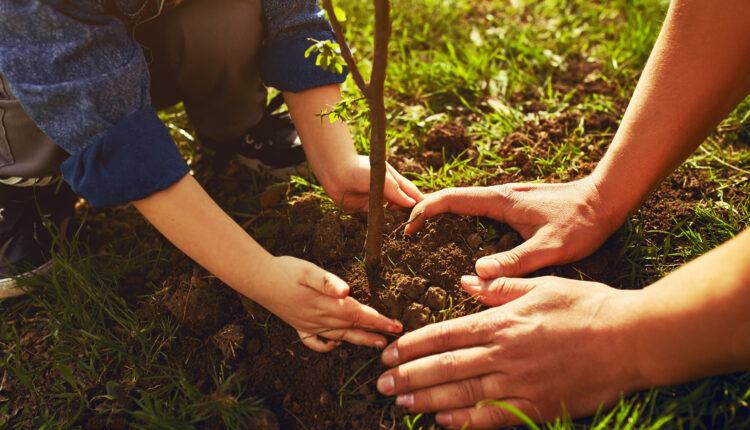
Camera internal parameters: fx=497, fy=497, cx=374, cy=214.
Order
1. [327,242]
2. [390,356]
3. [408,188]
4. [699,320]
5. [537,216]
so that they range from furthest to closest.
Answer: [408,188] < [327,242] < [537,216] < [390,356] < [699,320]

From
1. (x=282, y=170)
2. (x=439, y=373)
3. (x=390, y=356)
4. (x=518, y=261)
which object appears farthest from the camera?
(x=282, y=170)

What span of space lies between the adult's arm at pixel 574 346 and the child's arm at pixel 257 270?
6.8 inches

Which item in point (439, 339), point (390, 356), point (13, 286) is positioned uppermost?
point (439, 339)

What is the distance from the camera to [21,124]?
6.29ft

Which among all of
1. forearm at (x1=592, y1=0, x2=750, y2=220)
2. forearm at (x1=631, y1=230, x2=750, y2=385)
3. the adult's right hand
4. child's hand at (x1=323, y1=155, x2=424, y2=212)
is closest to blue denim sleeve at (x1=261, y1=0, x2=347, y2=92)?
child's hand at (x1=323, y1=155, x2=424, y2=212)

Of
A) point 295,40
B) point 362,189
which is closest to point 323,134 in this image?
point 362,189

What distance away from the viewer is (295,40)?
2.06 metres

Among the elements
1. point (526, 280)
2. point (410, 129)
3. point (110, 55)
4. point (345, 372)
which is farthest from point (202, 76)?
point (526, 280)

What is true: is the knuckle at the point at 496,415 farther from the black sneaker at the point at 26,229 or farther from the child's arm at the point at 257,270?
the black sneaker at the point at 26,229

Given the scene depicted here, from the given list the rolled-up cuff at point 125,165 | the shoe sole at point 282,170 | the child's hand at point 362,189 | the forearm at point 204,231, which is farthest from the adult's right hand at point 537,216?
the rolled-up cuff at point 125,165

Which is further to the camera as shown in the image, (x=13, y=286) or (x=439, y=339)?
(x=13, y=286)

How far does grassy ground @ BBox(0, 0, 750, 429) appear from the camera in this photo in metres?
1.65

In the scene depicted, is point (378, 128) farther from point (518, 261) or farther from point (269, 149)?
point (269, 149)

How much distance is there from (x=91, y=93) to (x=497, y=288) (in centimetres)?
140
